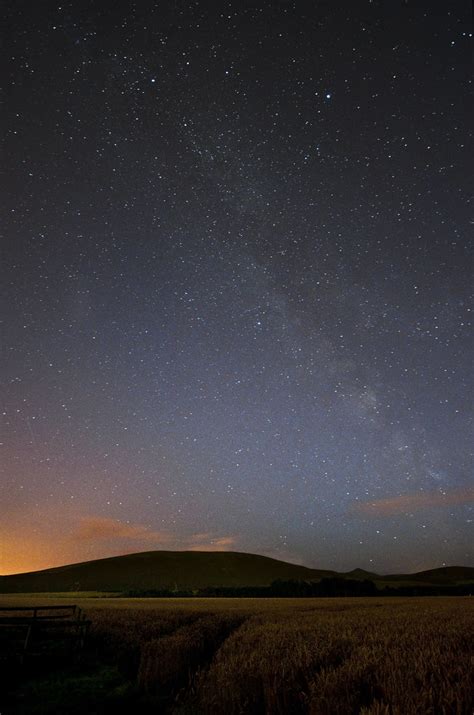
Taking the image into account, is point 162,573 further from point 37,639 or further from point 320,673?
point 320,673

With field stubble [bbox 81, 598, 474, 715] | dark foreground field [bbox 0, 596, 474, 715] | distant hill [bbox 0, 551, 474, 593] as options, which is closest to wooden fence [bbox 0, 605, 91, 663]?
dark foreground field [bbox 0, 596, 474, 715]

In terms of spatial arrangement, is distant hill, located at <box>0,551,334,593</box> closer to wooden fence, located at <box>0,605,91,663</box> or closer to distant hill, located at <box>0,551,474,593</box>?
distant hill, located at <box>0,551,474,593</box>

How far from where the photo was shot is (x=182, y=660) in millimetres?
12062

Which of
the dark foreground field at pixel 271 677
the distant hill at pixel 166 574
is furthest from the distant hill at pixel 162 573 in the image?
the dark foreground field at pixel 271 677

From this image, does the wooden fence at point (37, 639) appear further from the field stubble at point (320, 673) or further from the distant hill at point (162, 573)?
the distant hill at point (162, 573)

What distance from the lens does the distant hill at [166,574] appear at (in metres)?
135

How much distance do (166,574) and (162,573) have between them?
4.31ft

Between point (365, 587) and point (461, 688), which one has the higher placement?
point (461, 688)

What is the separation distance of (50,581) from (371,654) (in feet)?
507

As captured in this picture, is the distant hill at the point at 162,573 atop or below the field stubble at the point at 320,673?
below

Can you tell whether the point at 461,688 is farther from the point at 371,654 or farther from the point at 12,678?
the point at 12,678

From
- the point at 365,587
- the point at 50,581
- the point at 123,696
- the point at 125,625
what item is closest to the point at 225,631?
the point at 125,625

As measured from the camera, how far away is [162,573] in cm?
15112

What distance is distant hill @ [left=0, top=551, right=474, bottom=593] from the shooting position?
13538cm
